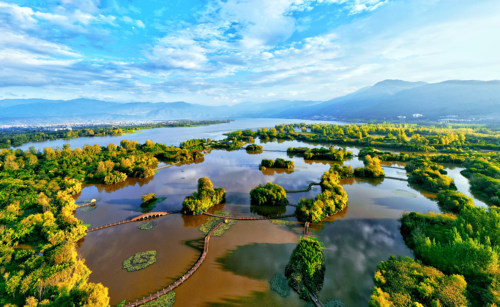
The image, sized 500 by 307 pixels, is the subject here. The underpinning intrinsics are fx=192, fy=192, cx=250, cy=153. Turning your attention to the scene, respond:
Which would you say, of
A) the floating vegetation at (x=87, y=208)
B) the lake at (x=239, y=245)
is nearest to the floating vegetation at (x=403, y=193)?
the lake at (x=239, y=245)

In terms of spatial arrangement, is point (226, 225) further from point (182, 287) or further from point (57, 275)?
point (57, 275)

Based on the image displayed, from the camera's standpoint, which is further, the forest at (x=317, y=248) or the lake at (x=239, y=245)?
the lake at (x=239, y=245)

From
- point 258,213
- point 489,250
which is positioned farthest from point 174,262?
point 489,250

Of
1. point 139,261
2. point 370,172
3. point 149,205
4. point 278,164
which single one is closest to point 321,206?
point 139,261

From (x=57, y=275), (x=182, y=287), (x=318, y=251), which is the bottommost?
(x=182, y=287)

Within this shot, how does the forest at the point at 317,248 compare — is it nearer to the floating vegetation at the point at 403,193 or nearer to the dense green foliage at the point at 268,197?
the dense green foliage at the point at 268,197

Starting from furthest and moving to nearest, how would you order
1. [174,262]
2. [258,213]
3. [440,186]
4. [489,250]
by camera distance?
[440,186], [258,213], [174,262], [489,250]
